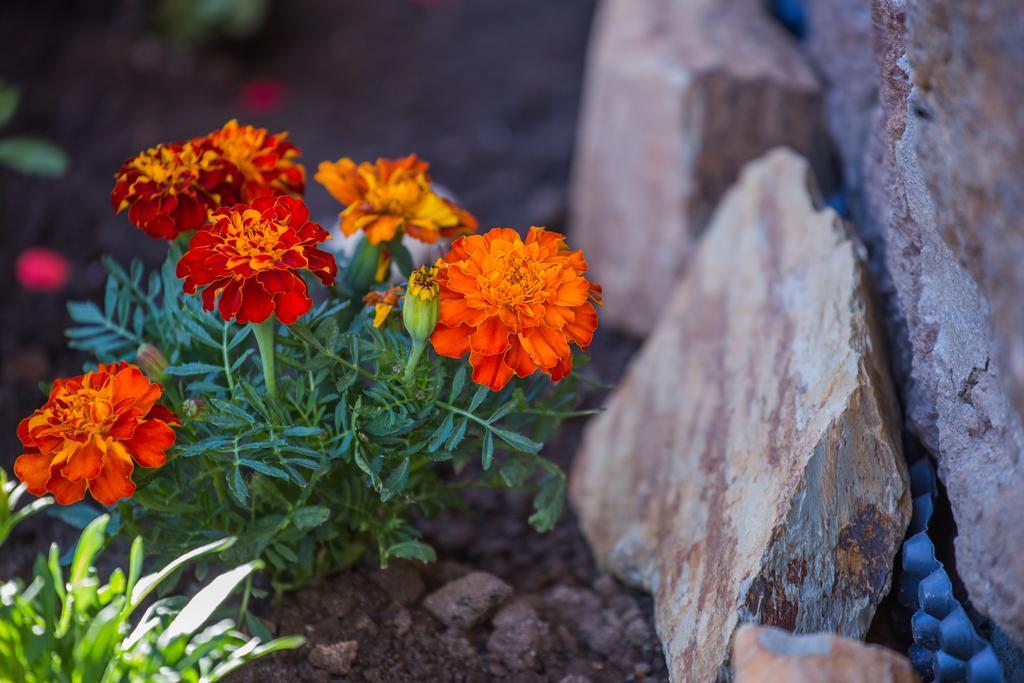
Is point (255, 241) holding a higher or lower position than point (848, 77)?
lower

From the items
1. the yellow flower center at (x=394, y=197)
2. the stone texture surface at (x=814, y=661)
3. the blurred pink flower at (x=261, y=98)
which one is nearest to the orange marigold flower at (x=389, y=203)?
the yellow flower center at (x=394, y=197)

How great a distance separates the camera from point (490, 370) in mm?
1336

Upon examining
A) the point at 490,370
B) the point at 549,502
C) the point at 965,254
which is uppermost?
the point at 965,254

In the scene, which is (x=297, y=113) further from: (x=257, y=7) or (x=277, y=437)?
(x=277, y=437)

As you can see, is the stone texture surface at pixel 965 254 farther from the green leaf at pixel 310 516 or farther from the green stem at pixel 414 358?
the green leaf at pixel 310 516

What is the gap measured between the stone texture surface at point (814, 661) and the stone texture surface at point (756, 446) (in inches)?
6.9

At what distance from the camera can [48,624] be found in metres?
1.33

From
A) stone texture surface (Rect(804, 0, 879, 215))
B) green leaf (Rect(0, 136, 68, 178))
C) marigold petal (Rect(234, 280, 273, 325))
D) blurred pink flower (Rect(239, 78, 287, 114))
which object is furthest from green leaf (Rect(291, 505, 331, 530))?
blurred pink flower (Rect(239, 78, 287, 114))

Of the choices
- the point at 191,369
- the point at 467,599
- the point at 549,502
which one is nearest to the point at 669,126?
the point at 549,502

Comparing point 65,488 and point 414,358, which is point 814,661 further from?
point 65,488

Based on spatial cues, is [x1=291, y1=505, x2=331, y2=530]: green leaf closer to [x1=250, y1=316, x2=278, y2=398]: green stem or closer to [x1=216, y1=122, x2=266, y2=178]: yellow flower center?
[x1=250, y1=316, x2=278, y2=398]: green stem

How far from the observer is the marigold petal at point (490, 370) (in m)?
1.33

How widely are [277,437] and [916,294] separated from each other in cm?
101

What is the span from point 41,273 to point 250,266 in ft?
5.56
